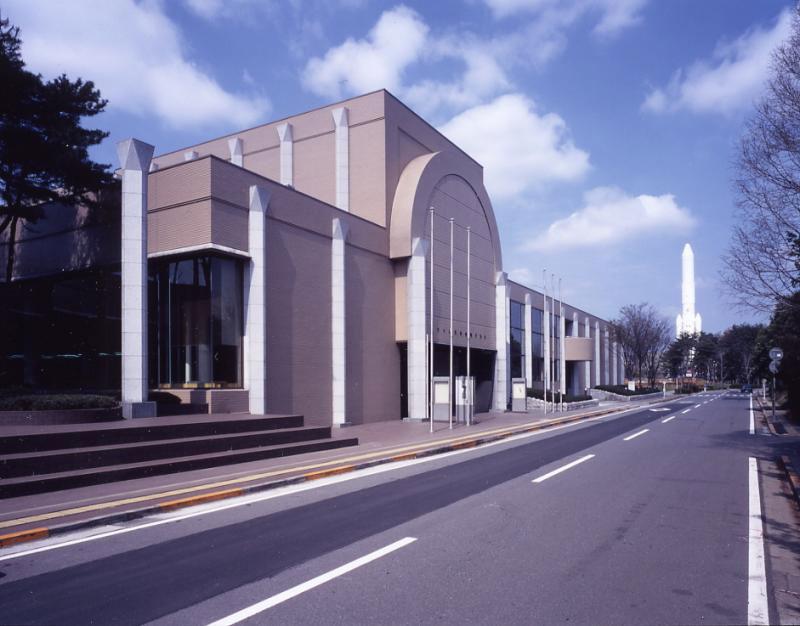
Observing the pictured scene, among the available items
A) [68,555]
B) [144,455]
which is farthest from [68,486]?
[68,555]

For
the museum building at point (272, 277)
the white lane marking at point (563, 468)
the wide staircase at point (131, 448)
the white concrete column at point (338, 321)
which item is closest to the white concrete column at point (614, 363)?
the museum building at point (272, 277)

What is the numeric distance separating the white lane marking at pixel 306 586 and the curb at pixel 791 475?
7.11m

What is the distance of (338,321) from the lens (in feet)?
76.4

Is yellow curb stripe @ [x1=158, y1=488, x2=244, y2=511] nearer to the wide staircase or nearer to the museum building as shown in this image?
the wide staircase

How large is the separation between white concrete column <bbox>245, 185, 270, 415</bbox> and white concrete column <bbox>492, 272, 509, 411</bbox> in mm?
20052

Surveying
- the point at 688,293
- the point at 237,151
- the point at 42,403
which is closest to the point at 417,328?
the point at 237,151

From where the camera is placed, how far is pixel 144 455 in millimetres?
12148

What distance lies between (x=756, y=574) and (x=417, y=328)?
21492 millimetres

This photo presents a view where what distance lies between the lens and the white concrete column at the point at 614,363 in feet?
240

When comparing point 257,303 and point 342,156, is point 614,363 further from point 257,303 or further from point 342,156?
point 257,303

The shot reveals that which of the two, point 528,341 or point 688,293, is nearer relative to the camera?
point 528,341

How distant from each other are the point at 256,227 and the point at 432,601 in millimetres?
16370

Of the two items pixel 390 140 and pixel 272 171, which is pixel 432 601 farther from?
pixel 272 171

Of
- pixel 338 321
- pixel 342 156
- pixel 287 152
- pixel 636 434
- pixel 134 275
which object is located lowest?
pixel 636 434
